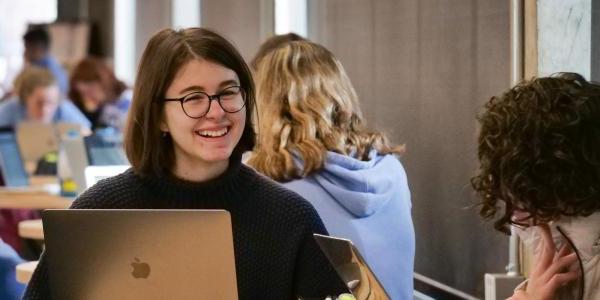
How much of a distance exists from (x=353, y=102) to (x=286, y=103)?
0.69ft

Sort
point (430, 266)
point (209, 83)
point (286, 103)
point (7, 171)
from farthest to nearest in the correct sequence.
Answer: point (7, 171) → point (430, 266) → point (286, 103) → point (209, 83)

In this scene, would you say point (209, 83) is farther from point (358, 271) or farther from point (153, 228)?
point (358, 271)

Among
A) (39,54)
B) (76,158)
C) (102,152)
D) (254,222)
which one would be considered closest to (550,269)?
(254,222)

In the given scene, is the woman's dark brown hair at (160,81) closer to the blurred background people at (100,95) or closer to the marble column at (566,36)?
the marble column at (566,36)

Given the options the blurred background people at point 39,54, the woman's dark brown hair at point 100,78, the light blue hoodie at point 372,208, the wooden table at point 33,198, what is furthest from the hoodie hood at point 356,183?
the blurred background people at point 39,54

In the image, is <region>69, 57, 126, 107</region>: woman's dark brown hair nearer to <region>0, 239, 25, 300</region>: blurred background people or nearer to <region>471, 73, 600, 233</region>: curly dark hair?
<region>0, 239, 25, 300</region>: blurred background people

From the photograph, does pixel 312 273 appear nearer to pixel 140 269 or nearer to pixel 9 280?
pixel 140 269

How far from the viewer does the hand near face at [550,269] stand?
206 cm

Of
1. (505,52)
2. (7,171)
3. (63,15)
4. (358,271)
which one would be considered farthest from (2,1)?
(358,271)

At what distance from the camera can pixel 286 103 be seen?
3.60 metres

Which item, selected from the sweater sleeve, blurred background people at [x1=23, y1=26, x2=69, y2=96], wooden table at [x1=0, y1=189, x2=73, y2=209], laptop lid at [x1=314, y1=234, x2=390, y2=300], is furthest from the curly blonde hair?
blurred background people at [x1=23, y1=26, x2=69, y2=96]

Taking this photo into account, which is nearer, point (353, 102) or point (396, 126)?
point (353, 102)

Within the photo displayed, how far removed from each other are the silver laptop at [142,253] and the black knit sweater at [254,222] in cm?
26

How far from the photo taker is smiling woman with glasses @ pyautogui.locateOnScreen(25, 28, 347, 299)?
2.34 meters
